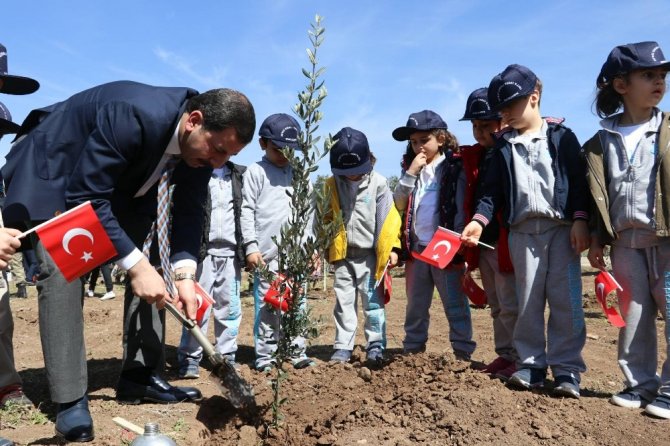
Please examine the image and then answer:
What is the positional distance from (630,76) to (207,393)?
3563 millimetres

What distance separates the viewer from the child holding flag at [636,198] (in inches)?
149

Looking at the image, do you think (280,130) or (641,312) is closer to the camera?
(641,312)

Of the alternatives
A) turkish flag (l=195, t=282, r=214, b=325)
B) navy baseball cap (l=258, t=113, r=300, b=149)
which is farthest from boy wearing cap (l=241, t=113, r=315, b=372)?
turkish flag (l=195, t=282, r=214, b=325)

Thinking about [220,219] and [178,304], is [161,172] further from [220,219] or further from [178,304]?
[220,219]

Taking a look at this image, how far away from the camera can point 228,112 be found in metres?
3.39

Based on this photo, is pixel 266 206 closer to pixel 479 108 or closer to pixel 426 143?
pixel 426 143

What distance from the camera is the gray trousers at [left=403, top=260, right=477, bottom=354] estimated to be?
525cm

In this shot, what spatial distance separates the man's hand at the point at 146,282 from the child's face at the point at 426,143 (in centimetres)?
285

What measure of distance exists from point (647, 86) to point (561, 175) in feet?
2.40

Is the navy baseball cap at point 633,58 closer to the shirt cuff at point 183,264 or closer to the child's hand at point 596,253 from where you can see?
the child's hand at point 596,253

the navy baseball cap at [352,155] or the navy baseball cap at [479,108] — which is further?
the navy baseball cap at [352,155]

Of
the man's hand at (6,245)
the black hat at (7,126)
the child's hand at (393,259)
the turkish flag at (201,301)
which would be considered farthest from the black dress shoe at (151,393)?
the child's hand at (393,259)

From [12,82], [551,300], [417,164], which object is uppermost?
[12,82]

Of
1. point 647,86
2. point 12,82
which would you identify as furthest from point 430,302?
point 12,82
